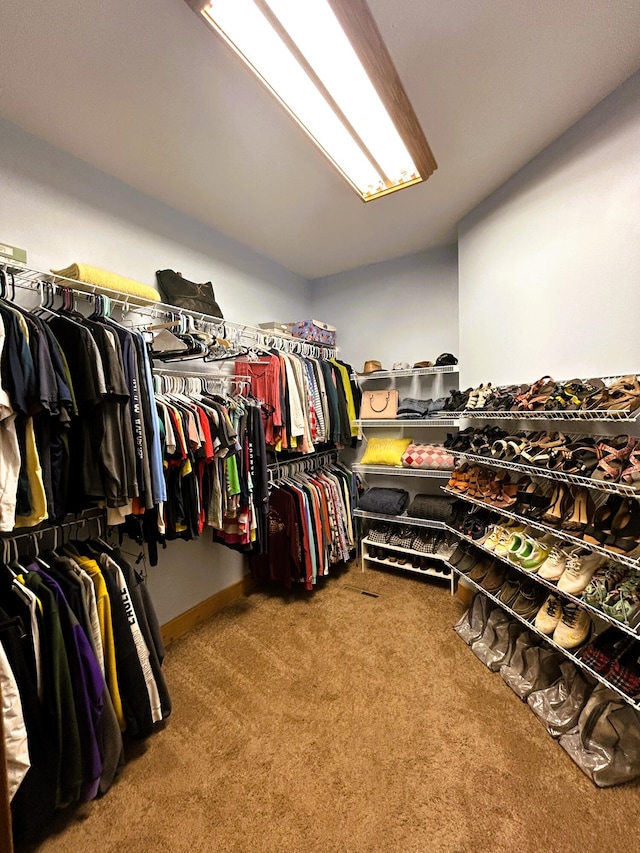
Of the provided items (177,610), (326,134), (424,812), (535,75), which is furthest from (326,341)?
(424,812)

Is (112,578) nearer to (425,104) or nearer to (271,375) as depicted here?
(271,375)

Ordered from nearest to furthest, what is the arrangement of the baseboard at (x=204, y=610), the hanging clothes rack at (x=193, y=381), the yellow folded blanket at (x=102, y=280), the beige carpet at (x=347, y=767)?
the beige carpet at (x=347, y=767) → the yellow folded blanket at (x=102, y=280) → the hanging clothes rack at (x=193, y=381) → the baseboard at (x=204, y=610)

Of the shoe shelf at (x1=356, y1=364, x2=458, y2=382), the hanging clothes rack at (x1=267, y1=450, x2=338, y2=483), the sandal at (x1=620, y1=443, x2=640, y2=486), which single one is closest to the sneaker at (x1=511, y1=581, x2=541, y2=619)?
the sandal at (x1=620, y1=443, x2=640, y2=486)

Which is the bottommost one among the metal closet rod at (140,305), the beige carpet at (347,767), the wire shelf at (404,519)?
the beige carpet at (347,767)

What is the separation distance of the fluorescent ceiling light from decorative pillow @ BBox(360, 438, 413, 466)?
6.33 ft

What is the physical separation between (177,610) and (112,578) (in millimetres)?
1007

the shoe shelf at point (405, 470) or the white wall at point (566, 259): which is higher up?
the white wall at point (566, 259)

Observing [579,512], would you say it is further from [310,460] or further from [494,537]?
[310,460]

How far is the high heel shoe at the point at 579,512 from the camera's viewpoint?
1564mm

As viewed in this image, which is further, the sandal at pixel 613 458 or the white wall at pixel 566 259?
the white wall at pixel 566 259

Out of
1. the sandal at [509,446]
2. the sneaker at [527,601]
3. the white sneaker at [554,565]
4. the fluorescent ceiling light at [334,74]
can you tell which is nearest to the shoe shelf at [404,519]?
the sneaker at [527,601]

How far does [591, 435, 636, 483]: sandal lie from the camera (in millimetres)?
1400

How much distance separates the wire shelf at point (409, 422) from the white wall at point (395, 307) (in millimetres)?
606

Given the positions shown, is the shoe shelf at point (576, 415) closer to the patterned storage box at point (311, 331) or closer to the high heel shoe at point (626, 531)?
the high heel shoe at point (626, 531)
